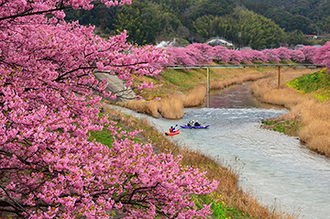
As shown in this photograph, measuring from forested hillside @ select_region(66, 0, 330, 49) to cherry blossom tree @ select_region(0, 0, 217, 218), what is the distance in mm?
68607

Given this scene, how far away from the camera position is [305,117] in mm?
22922

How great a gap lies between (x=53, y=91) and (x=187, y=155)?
9.32 metres

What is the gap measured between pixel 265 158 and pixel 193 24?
14649cm

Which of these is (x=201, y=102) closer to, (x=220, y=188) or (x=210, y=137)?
(x=210, y=137)

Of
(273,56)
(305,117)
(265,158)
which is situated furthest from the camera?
(273,56)

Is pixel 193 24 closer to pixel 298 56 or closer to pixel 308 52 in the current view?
pixel 298 56

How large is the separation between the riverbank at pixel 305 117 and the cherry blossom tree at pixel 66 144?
15.1 m

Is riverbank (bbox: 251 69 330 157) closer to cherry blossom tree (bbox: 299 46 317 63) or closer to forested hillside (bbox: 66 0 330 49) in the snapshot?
forested hillside (bbox: 66 0 330 49)

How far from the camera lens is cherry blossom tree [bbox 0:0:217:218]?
3.91 metres

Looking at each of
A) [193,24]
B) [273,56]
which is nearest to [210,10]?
[193,24]

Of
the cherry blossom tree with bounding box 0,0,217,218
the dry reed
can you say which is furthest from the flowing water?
the cherry blossom tree with bounding box 0,0,217,218

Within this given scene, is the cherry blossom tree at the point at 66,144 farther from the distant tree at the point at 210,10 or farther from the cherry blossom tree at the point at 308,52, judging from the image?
the distant tree at the point at 210,10

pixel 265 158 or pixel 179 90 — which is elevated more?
pixel 265 158

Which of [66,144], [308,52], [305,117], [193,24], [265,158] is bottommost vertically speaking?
[308,52]
